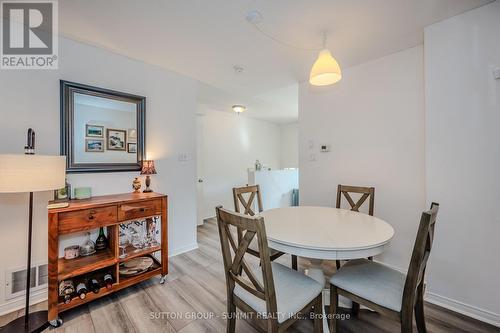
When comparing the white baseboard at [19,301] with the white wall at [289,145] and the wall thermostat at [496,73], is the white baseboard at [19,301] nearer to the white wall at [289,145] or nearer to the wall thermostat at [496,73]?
the wall thermostat at [496,73]

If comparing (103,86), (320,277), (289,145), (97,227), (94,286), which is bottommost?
(94,286)

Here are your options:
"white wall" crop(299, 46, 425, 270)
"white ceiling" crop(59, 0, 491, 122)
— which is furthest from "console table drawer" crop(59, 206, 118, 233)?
"white wall" crop(299, 46, 425, 270)

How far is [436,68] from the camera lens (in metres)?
1.83

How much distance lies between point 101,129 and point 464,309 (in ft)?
11.8

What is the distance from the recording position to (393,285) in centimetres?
127

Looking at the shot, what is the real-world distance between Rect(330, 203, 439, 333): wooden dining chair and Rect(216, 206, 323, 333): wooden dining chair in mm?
208

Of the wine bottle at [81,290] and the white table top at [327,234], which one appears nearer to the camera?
the white table top at [327,234]

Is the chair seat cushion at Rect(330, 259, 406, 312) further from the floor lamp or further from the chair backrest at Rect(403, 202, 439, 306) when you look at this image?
the floor lamp

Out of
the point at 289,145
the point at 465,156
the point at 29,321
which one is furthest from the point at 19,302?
the point at 289,145

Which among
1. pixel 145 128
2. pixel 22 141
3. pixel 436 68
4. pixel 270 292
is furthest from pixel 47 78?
pixel 436 68

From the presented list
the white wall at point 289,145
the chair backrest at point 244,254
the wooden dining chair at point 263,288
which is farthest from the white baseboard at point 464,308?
the white wall at point 289,145

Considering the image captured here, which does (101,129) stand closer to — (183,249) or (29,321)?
(29,321)

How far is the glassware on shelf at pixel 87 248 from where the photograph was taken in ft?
6.28

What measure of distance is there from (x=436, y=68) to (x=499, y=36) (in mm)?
375
